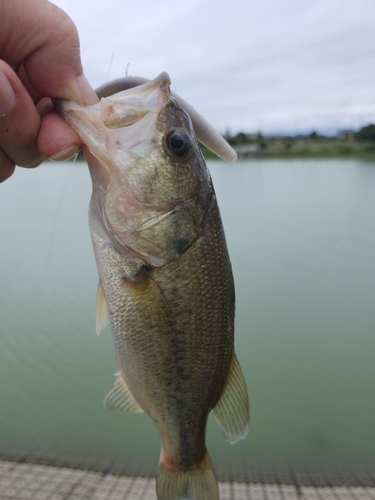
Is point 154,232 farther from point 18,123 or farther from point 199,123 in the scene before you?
point 18,123

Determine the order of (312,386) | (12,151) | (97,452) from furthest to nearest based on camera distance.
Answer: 1. (312,386)
2. (97,452)
3. (12,151)

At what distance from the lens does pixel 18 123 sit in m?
1.37

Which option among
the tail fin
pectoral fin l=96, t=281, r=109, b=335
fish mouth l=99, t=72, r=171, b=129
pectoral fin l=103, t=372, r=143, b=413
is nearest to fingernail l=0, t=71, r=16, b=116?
fish mouth l=99, t=72, r=171, b=129

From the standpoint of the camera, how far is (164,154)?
4.58 feet

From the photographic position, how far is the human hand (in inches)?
48.6

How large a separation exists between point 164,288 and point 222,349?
36cm

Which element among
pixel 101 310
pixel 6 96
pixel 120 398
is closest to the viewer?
pixel 6 96

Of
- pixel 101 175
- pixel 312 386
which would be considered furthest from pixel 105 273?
pixel 312 386

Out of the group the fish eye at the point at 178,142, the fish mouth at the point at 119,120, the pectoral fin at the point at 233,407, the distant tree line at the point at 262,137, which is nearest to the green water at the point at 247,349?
the fish mouth at the point at 119,120

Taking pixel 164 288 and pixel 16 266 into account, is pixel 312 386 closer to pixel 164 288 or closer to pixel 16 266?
pixel 164 288

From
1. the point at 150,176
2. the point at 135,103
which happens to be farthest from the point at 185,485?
the point at 135,103

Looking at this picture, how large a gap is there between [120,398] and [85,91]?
118 cm

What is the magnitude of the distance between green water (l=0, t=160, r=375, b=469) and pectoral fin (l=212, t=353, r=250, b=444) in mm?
948

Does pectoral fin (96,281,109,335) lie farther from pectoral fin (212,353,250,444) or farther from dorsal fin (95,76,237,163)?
dorsal fin (95,76,237,163)
